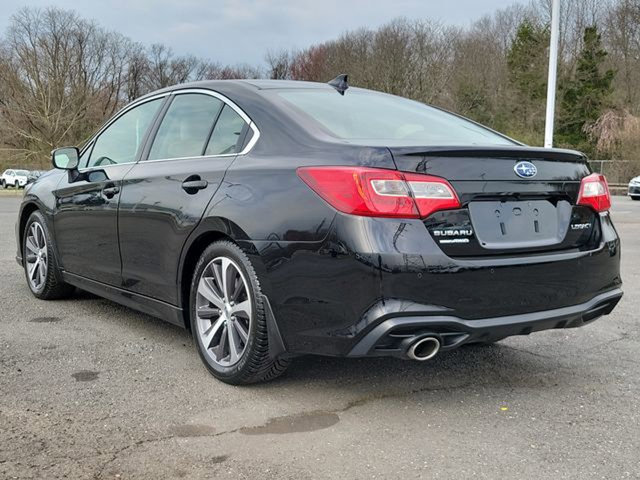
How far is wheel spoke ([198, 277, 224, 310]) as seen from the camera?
3.43 meters

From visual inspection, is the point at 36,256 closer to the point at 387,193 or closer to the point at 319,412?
the point at 319,412

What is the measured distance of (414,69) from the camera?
2079 inches

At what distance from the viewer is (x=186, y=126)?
399cm

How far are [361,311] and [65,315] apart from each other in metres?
2.92

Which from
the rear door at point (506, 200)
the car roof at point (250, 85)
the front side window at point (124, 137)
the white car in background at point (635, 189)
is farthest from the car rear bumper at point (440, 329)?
the white car in background at point (635, 189)

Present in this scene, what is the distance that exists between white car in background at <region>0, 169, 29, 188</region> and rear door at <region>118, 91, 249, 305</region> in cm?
4353

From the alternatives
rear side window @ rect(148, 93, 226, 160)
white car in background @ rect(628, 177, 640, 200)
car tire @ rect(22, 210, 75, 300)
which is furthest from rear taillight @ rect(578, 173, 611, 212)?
white car in background @ rect(628, 177, 640, 200)

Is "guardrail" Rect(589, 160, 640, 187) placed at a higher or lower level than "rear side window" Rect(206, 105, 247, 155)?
lower

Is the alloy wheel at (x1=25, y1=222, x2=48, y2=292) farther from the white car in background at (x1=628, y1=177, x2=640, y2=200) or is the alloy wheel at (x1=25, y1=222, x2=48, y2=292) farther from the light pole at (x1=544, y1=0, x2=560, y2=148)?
the white car in background at (x1=628, y1=177, x2=640, y2=200)

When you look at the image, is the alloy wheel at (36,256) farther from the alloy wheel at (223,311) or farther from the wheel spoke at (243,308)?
the wheel spoke at (243,308)

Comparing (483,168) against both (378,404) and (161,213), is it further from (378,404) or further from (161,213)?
(161,213)

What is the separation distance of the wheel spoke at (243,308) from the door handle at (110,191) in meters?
1.37

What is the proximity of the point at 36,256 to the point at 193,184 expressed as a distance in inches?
98.5

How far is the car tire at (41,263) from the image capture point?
5148 millimetres
